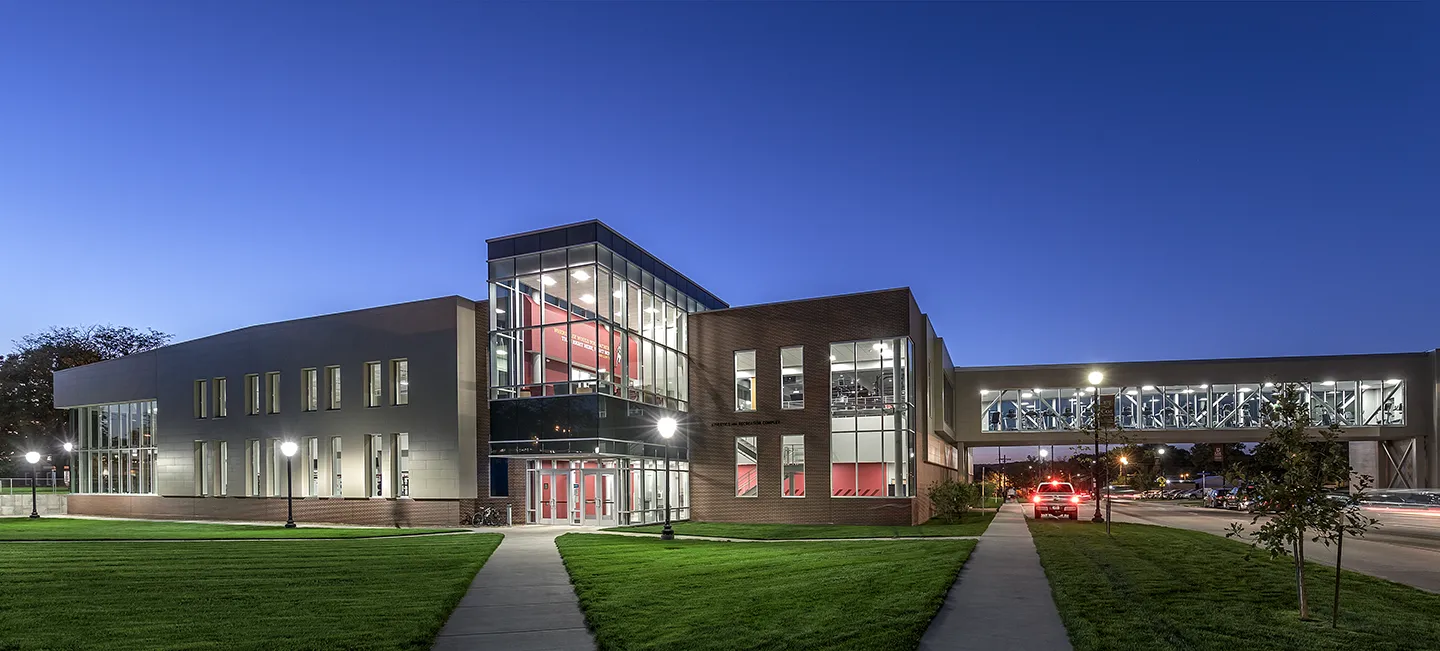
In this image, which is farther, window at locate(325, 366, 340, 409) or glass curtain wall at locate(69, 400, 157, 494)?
glass curtain wall at locate(69, 400, 157, 494)

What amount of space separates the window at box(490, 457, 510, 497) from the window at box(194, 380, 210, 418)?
18.0 metres

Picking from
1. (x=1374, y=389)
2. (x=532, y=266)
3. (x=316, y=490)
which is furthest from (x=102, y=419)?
(x=1374, y=389)

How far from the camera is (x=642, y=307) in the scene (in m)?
36.0

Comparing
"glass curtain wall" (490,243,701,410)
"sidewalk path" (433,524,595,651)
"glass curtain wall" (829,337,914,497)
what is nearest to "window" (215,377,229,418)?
"glass curtain wall" (490,243,701,410)

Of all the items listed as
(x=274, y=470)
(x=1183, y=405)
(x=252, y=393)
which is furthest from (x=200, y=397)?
(x=1183, y=405)

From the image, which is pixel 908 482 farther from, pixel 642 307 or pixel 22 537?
pixel 22 537

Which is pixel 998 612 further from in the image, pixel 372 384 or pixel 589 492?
pixel 372 384

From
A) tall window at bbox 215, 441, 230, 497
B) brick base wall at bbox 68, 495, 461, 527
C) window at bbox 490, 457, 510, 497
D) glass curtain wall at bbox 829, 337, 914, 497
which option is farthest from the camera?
tall window at bbox 215, 441, 230, 497

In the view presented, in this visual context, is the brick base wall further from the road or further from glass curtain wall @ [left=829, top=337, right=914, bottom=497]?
the road

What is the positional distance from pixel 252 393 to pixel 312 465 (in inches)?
224

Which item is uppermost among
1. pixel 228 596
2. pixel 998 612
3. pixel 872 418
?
pixel 872 418

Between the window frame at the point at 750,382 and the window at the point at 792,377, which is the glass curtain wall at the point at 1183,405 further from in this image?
the window frame at the point at 750,382

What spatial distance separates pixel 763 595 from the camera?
13.0m

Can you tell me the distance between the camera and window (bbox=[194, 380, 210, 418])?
142ft
